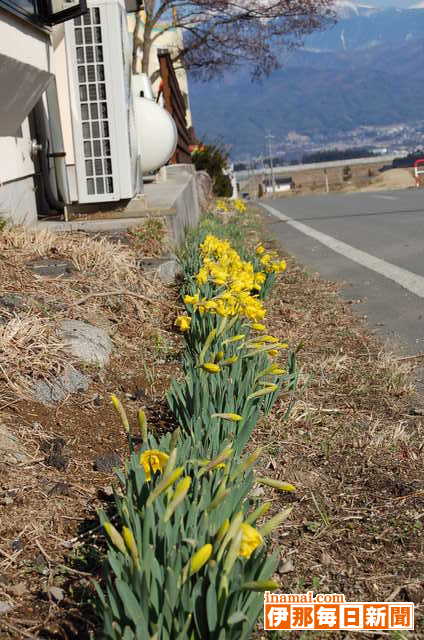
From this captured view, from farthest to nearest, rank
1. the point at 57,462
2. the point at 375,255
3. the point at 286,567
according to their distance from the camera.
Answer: the point at 375,255 → the point at 57,462 → the point at 286,567

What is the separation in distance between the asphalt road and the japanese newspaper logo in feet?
9.10

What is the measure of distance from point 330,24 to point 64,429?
66.6 ft

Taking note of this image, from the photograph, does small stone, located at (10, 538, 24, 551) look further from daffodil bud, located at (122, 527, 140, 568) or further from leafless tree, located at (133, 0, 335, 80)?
leafless tree, located at (133, 0, 335, 80)

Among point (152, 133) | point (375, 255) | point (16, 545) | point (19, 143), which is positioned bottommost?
point (375, 255)

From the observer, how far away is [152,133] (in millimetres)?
12008

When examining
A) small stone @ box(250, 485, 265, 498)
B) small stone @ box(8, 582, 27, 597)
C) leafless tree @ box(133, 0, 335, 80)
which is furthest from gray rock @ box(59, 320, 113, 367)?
leafless tree @ box(133, 0, 335, 80)

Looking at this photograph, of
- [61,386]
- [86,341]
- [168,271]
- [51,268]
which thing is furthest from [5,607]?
[168,271]

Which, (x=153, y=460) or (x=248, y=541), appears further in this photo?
(x=153, y=460)

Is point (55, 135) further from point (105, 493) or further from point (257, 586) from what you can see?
point (257, 586)

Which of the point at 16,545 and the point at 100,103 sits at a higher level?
the point at 100,103

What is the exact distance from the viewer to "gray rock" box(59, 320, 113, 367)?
387cm

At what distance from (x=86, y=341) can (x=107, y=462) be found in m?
1.12

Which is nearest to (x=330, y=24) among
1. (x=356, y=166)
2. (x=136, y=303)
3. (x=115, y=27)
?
(x=115, y=27)

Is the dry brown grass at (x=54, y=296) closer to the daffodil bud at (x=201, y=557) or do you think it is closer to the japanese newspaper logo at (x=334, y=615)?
the japanese newspaper logo at (x=334, y=615)
